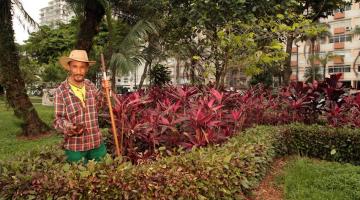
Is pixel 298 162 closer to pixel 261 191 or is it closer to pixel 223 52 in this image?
pixel 261 191

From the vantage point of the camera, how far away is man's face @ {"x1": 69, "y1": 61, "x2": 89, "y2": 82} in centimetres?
416

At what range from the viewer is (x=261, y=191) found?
17.9 ft

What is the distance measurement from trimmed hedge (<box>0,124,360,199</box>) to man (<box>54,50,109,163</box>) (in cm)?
25

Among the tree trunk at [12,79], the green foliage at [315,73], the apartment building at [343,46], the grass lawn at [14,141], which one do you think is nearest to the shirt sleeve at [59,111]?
the grass lawn at [14,141]

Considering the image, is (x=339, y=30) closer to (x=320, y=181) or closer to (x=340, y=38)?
(x=340, y=38)

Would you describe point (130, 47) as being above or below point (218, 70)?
above

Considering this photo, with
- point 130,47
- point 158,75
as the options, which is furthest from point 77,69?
point 158,75

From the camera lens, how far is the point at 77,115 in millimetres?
4215

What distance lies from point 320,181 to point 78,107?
3472 mm

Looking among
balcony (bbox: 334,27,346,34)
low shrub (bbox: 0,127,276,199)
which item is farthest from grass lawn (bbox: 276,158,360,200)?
balcony (bbox: 334,27,346,34)

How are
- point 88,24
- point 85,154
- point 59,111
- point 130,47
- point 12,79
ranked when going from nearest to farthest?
Result: point 59,111 < point 85,154 < point 12,79 < point 88,24 < point 130,47

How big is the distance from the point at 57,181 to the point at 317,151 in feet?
17.1

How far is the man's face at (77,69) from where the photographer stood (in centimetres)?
416

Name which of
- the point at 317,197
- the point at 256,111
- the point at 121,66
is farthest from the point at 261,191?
the point at 121,66
